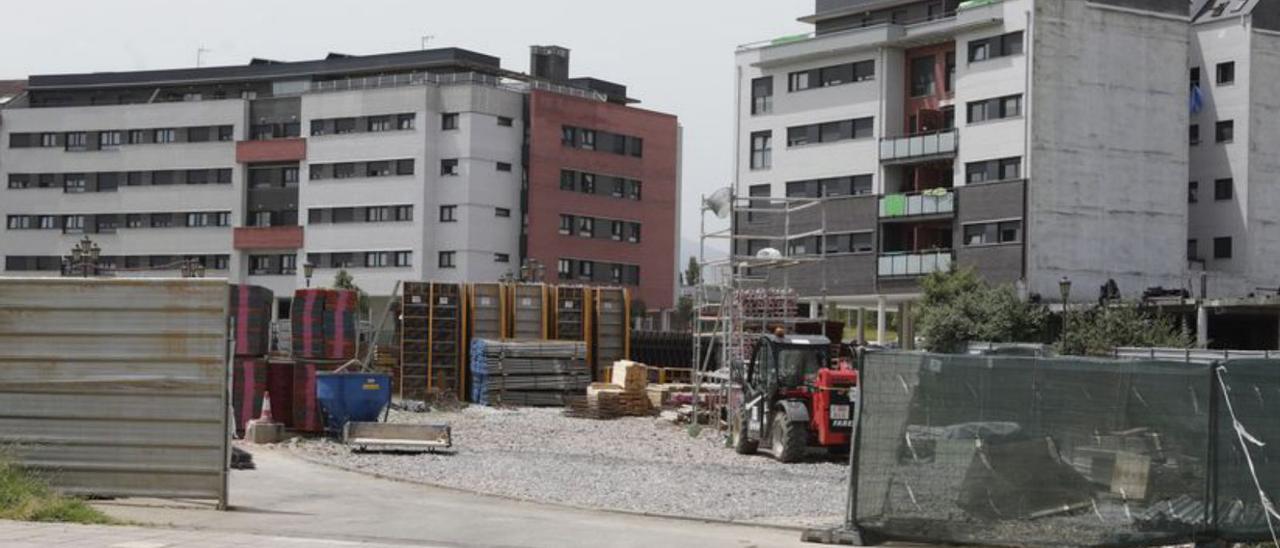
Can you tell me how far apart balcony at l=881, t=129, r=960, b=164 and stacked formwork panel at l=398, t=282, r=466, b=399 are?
24063 millimetres

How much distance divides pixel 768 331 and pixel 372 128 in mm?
53235

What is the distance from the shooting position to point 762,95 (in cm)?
7000

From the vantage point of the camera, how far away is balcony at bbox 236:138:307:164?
87.4 m

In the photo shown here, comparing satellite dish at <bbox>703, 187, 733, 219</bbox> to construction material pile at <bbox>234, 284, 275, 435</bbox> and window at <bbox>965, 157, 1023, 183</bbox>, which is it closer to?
construction material pile at <bbox>234, 284, 275, 435</bbox>

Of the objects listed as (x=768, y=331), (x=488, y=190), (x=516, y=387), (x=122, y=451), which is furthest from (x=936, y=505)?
(x=488, y=190)

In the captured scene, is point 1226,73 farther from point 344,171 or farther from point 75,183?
point 75,183

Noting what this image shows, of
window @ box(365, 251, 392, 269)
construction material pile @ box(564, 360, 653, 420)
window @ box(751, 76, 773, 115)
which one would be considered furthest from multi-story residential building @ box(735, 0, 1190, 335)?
window @ box(365, 251, 392, 269)

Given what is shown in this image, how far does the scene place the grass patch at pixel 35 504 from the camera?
14.9 m

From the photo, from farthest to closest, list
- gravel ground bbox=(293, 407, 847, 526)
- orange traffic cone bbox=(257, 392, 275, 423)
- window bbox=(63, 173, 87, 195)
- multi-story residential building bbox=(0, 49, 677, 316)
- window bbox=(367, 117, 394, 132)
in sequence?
window bbox=(63, 173, 87, 195)
window bbox=(367, 117, 394, 132)
multi-story residential building bbox=(0, 49, 677, 316)
orange traffic cone bbox=(257, 392, 275, 423)
gravel ground bbox=(293, 407, 847, 526)

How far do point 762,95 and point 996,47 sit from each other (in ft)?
41.0

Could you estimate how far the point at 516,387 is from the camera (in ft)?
143

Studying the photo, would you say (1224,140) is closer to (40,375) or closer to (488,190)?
(488,190)

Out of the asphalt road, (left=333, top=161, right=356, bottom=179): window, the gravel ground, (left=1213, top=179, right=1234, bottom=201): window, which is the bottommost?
the gravel ground

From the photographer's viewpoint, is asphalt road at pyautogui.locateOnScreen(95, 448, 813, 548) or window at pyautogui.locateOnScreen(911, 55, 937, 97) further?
window at pyautogui.locateOnScreen(911, 55, 937, 97)
